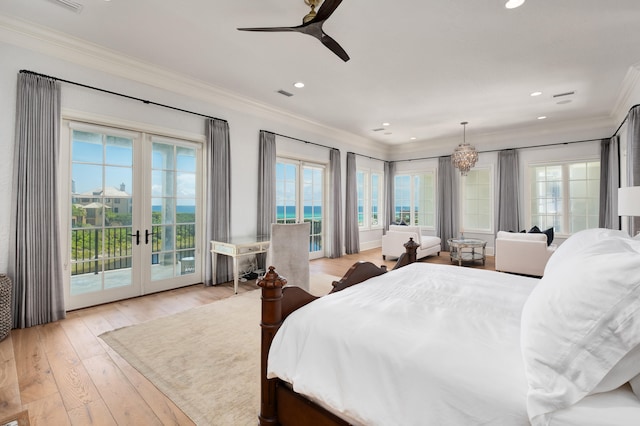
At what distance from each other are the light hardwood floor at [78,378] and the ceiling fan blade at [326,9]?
2.78 meters

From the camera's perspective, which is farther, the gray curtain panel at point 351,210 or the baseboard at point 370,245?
the baseboard at point 370,245

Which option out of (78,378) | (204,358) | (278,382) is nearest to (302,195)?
(204,358)

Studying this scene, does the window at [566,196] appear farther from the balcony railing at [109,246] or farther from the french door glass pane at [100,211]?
the french door glass pane at [100,211]

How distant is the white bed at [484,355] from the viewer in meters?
0.91

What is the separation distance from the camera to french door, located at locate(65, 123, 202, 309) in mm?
3453

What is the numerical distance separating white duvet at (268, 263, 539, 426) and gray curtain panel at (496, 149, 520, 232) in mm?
5975

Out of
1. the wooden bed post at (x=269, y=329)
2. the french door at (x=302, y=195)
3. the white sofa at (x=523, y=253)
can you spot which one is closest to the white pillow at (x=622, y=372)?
the wooden bed post at (x=269, y=329)

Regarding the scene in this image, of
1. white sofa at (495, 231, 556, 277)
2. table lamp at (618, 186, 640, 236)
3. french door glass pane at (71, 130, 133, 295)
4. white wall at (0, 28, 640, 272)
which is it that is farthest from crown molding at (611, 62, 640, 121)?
french door glass pane at (71, 130, 133, 295)

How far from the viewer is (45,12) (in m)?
2.75

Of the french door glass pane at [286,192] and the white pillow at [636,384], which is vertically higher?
the french door glass pane at [286,192]

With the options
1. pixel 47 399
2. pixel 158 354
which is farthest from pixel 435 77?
pixel 47 399

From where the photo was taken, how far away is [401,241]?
21.0 ft

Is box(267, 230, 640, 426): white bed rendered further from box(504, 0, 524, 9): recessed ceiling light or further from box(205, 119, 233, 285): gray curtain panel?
box(205, 119, 233, 285): gray curtain panel

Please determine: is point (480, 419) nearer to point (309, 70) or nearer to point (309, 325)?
point (309, 325)
